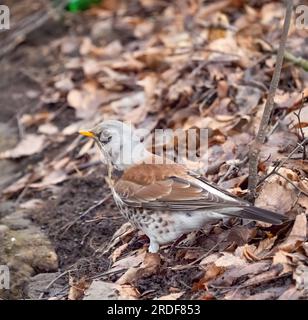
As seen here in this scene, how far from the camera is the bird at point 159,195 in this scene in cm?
460

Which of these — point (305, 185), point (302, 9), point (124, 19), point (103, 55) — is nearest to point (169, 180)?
point (305, 185)

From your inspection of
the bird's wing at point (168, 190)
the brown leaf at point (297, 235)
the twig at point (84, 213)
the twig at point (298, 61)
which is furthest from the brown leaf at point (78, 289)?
the twig at point (298, 61)

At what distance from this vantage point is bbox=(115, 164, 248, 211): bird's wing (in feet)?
15.3

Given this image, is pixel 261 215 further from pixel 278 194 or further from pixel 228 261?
pixel 278 194

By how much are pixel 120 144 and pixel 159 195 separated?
22.6 inches

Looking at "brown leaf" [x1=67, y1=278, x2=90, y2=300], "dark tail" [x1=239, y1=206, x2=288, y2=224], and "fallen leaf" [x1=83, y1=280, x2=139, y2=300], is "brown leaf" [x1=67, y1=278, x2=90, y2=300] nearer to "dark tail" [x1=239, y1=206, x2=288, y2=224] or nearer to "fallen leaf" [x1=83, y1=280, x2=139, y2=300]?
"fallen leaf" [x1=83, y1=280, x2=139, y2=300]

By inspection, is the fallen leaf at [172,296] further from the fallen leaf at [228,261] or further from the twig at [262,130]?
the twig at [262,130]

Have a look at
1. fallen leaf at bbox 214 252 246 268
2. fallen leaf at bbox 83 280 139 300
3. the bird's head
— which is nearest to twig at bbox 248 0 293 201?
fallen leaf at bbox 214 252 246 268

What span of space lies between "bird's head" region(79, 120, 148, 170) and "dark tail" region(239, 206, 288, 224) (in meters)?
1.05

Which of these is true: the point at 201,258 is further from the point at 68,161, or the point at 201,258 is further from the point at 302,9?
the point at 302,9

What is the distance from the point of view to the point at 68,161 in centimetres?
737

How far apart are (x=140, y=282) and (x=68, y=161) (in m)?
2.85

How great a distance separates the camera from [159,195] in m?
4.89

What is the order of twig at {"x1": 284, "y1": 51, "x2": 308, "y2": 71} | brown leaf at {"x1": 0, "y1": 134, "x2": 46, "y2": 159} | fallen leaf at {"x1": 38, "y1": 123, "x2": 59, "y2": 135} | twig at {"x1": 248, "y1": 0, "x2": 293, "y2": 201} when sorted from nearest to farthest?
1. twig at {"x1": 248, "y1": 0, "x2": 293, "y2": 201}
2. twig at {"x1": 284, "y1": 51, "x2": 308, "y2": 71}
3. brown leaf at {"x1": 0, "y1": 134, "x2": 46, "y2": 159}
4. fallen leaf at {"x1": 38, "y1": 123, "x2": 59, "y2": 135}
